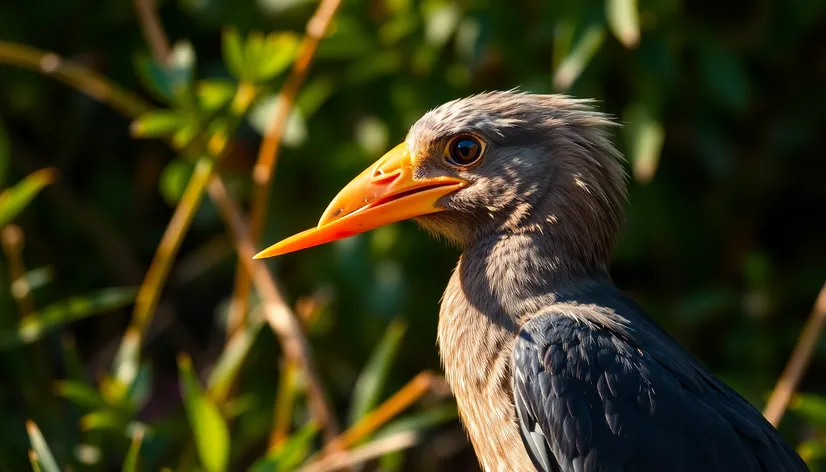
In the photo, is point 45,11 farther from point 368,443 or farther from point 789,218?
point 789,218

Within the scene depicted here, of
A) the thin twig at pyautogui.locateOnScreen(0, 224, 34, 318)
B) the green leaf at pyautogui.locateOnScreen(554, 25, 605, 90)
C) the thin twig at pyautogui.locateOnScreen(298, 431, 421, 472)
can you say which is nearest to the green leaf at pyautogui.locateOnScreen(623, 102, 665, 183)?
the green leaf at pyautogui.locateOnScreen(554, 25, 605, 90)

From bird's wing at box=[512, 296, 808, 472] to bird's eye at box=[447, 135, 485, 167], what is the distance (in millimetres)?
495

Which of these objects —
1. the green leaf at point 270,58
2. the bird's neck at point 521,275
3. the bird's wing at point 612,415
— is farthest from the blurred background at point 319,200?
the bird's wing at point 612,415

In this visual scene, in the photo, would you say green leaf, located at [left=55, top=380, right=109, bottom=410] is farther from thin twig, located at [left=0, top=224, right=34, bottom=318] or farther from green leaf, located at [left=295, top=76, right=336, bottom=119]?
green leaf, located at [left=295, top=76, right=336, bottom=119]

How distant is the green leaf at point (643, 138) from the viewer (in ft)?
11.2

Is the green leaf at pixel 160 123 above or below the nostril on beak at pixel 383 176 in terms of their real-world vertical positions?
above

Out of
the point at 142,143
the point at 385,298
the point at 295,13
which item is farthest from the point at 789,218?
the point at 142,143

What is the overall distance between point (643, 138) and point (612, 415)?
4.71ft

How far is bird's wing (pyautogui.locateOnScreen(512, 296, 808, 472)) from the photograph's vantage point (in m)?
2.29

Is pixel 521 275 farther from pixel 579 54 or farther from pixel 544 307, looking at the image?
pixel 579 54

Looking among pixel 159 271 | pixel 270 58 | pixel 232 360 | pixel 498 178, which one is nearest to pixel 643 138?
pixel 498 178

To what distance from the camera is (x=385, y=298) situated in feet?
12.6

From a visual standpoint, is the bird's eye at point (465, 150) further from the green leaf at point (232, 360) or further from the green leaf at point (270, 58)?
the green leaf at point (232, 360)

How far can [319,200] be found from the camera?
4070mm
